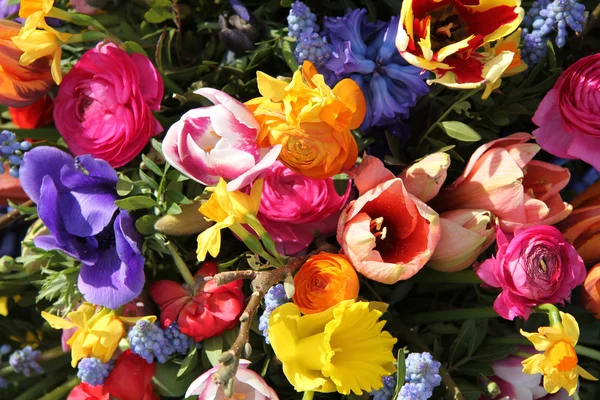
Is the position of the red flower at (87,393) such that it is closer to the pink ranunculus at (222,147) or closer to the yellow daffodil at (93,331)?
the yellow daffodil at (93,331)

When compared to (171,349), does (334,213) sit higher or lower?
higher

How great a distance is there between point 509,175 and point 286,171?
0.68ft

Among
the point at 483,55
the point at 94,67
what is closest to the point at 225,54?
the point at 94,67

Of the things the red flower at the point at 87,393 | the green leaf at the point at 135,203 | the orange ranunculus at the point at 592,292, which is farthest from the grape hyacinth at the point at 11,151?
the orange ranunculus at the point at 592,292

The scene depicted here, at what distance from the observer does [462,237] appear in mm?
619

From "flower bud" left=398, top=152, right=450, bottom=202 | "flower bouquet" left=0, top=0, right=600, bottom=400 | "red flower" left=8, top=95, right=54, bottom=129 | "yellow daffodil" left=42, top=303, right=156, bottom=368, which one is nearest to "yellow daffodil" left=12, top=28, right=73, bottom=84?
"flower bouquet" left=0, top=0, right=600, bottom=400

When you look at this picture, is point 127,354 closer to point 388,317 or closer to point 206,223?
point 206,223

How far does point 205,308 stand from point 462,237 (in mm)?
265

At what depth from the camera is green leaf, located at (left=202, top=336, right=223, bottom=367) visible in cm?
70

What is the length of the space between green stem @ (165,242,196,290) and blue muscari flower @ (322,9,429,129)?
0.23m

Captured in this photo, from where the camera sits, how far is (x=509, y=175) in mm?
630

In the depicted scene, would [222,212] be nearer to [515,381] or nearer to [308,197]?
[308,197]

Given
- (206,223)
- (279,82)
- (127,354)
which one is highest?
(279,82)

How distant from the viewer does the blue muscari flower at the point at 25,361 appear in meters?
0.77
